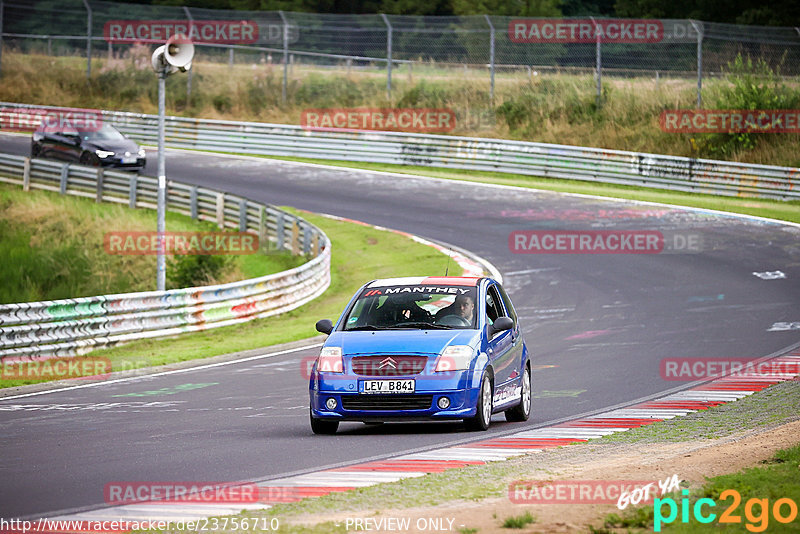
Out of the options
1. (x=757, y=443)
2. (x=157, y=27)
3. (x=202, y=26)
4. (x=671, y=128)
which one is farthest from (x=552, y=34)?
(x=757, y=443)

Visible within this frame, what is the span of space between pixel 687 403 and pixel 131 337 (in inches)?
400

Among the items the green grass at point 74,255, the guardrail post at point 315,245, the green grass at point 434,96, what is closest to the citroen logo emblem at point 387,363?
the green grass at point 74,255

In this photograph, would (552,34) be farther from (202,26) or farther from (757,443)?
(757,443)

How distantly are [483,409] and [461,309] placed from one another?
3.84 ft

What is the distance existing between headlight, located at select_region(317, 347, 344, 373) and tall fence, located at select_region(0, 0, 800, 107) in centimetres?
2845

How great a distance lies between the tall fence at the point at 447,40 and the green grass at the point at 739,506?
→ 3094 cm

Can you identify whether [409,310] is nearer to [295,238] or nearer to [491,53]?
[295,238]

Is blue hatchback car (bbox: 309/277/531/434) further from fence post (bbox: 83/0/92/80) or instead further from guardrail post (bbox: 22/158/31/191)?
fence post (bbox: 83/0/92/80)

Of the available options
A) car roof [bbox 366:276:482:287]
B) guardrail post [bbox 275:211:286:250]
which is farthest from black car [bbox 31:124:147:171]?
car roof [bbox 366:276:482:287]

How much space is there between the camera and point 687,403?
13.5 meters

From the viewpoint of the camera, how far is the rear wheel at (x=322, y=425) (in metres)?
11.6

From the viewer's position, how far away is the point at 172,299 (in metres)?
20.9

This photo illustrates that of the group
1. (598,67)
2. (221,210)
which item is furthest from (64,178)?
(598,67)

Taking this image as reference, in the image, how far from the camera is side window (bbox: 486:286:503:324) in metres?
12.7
